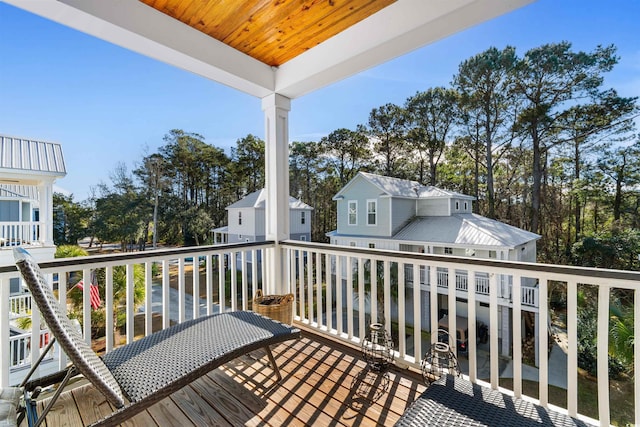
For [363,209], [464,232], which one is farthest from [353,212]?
[464,232]

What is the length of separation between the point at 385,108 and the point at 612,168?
1.93 meters

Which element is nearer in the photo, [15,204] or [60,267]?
[60,267]

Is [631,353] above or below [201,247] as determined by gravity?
below

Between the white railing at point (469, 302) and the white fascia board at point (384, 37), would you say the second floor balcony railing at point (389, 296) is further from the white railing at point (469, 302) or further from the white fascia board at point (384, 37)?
the white fascia board at point (384, 37)

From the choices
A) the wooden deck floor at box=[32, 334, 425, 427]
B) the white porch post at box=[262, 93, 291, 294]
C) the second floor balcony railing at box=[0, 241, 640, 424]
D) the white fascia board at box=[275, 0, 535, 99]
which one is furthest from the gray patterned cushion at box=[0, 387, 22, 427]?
the white fascia board at box=[275, 0, 535, 99]

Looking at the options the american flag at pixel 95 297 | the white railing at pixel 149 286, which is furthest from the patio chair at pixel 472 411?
the american flag at pixel 95 297

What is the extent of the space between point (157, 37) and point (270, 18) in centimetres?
92

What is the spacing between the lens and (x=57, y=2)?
1902 millimetres

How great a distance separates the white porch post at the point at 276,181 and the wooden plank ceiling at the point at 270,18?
2.15ft

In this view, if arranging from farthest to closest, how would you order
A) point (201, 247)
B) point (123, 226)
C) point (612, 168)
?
point (201, 247), point (123, 226), point (612, 168)

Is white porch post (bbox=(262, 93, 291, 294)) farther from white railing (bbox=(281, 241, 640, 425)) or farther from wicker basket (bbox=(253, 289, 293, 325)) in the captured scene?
wicker basket (bbox=(253, 289, 293, 325))

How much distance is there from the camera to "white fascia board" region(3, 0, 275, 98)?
2.00 meters

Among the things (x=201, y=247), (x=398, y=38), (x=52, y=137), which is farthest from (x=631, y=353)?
(x=52, y=137)

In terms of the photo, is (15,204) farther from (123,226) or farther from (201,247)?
(201,247)
